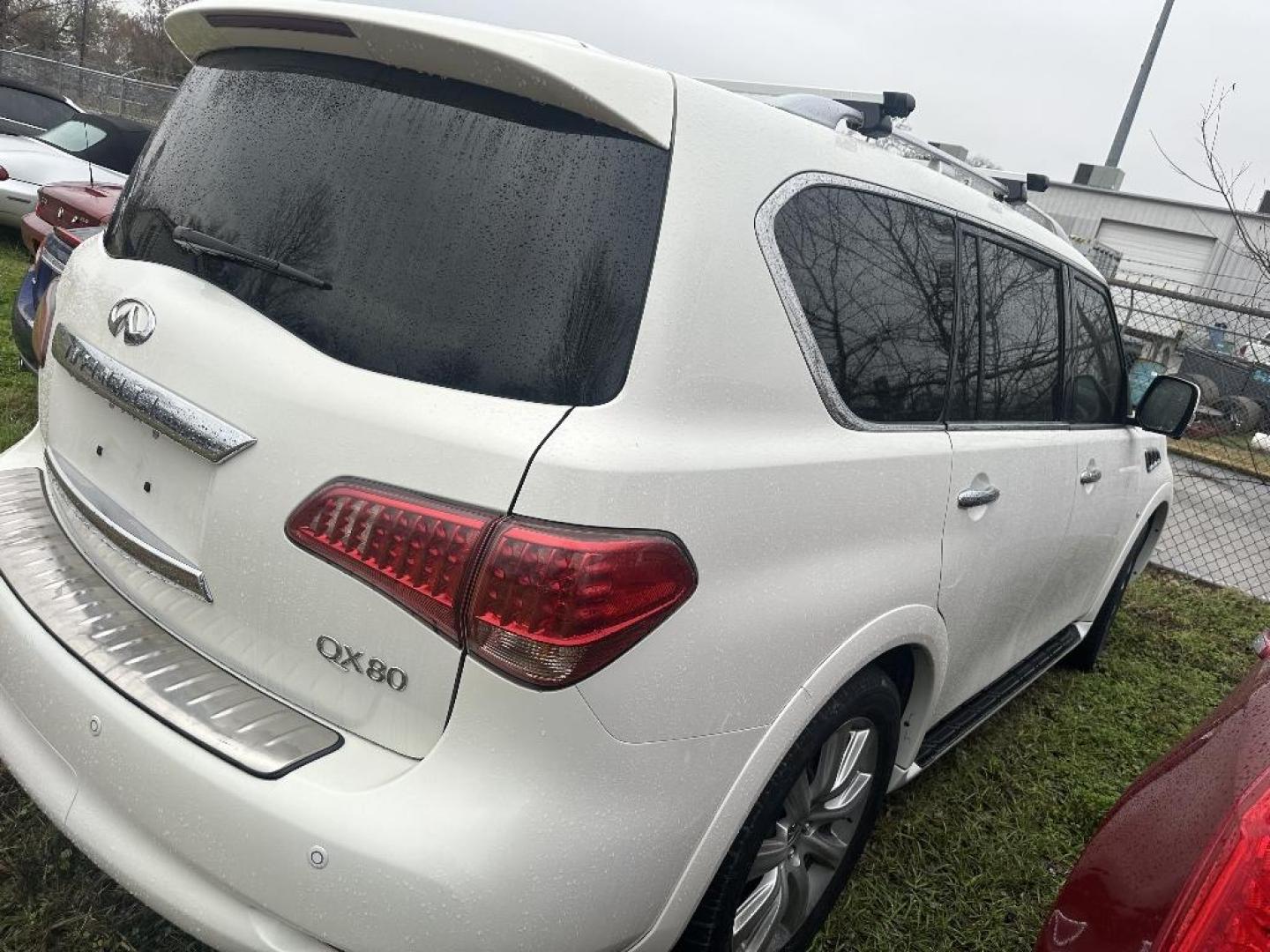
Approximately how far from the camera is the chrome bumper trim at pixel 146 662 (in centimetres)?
145

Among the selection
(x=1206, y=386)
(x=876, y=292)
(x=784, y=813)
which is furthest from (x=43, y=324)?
(x=1206, y=386)

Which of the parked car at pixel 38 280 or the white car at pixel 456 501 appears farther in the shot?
the parked car at pixel 38 280

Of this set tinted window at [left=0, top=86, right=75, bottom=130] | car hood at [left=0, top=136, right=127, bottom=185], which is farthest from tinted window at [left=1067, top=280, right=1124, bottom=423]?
tinted window at [left=0, top=86, right=75, bottom=130]

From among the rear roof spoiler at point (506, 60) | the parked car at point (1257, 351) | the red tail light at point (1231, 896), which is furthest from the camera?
the parked car at point (1257, 351)

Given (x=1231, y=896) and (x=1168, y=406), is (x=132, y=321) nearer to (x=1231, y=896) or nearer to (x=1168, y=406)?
(x=1231, y=896)

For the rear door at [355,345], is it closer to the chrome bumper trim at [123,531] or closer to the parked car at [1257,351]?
the chrome bumper trim at [123,531]

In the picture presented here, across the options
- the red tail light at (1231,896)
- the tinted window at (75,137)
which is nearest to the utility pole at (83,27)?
the tinted window at (75,137)

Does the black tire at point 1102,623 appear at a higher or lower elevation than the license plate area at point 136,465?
lower

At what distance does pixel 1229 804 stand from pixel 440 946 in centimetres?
114

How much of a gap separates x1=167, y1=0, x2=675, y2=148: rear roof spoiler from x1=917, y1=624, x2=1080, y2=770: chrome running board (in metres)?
1.83

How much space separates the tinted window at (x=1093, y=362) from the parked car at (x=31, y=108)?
35.0 ft

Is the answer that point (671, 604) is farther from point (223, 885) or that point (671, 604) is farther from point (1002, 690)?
point (1002, 690)

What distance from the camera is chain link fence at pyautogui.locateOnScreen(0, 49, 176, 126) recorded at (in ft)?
74.9

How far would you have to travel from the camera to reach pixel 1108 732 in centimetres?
377
